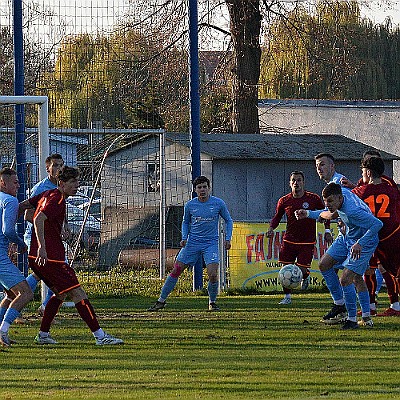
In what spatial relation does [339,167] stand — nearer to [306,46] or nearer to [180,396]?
[306,46]

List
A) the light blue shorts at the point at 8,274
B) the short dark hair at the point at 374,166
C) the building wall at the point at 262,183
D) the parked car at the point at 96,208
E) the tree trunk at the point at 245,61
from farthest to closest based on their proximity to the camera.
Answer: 1. the tree trunk at the point at 245,61
2. the building wall at the point at 262,183
3. the parked car at the point at 96,208
4. the short dark hair at the point at 374,166
5. the light blue shorts at the point at 8,274

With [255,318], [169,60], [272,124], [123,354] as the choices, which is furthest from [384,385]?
[272,124]

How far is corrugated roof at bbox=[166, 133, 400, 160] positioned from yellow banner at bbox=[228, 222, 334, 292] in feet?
17.5

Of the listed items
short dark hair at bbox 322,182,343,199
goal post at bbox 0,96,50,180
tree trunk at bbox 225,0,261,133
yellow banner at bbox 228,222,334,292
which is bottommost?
yellow banner at bbox 228,222,334,292

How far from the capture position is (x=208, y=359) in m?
10.1

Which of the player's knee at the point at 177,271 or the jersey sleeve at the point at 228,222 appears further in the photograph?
the player's knee at the point at 177,271

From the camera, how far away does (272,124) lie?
125 ft

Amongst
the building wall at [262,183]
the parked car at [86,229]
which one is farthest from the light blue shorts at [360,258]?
the building wall at [262,183]

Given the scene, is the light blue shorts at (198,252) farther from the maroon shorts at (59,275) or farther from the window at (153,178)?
the window at (153,178)

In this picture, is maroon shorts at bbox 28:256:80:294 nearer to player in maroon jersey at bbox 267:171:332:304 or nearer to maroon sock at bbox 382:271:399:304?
maroon sock at bbox 382:271:399:304

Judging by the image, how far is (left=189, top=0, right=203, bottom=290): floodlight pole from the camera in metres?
18.5

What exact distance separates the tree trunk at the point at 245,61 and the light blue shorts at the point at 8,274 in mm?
17053

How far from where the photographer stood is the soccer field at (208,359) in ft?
27.3

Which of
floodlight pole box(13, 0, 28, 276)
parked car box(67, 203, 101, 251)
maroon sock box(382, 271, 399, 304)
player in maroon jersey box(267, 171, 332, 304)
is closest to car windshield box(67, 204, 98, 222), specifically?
parked car box(67, 203, 101, 251)
